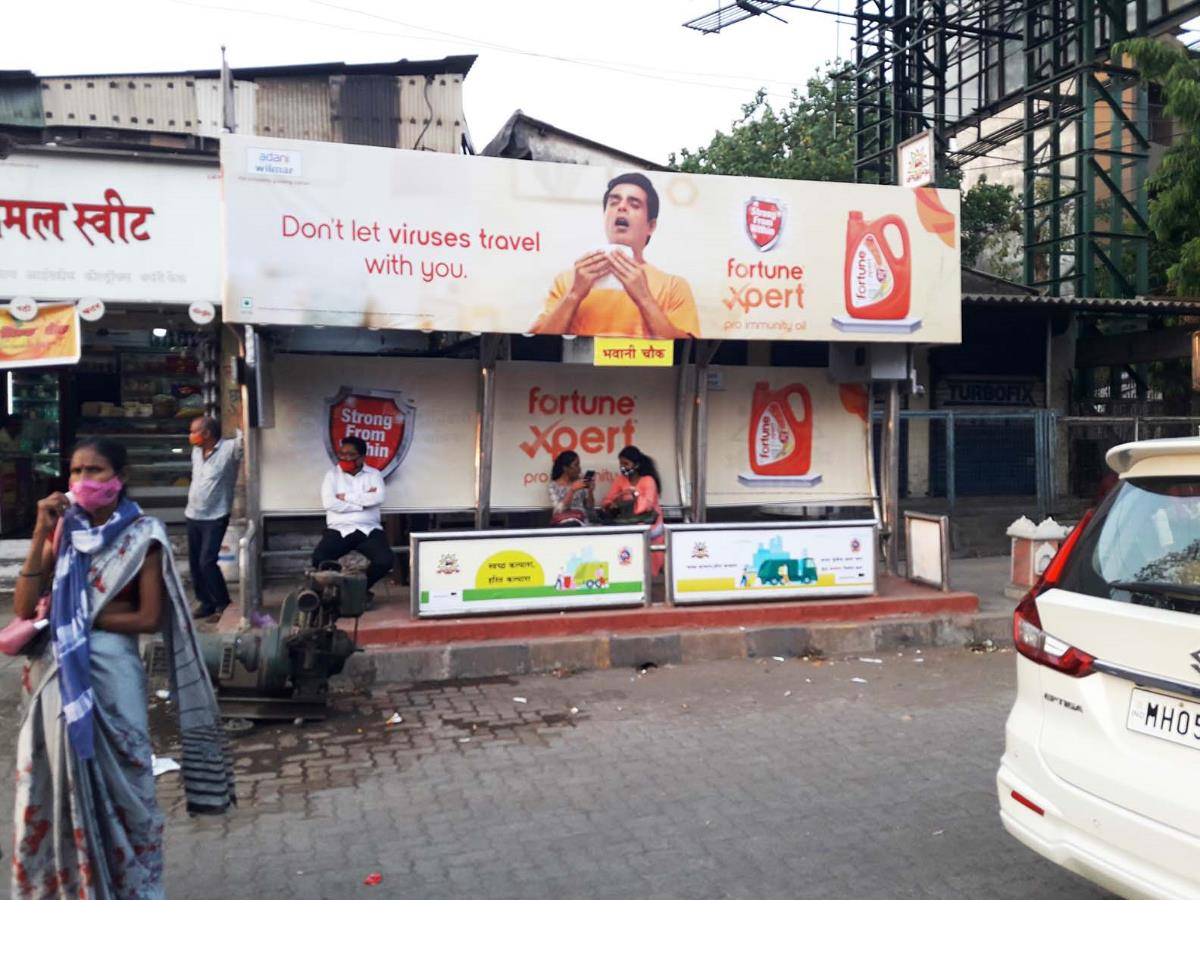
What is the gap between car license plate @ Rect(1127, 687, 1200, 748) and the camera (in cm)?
286

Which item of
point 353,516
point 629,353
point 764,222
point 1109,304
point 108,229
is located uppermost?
point 108,229

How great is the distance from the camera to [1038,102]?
62.7 feet

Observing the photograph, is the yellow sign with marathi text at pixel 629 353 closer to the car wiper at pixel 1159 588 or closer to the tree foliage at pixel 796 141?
the car wiper at pixel 1159 588

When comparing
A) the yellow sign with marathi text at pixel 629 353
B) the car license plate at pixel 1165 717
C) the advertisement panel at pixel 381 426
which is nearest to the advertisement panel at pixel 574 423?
the advertisement panel at pixel 381 426

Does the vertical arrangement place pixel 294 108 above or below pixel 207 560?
above

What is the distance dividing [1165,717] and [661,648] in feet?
16.3

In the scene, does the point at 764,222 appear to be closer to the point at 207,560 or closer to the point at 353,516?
the point at 353,516

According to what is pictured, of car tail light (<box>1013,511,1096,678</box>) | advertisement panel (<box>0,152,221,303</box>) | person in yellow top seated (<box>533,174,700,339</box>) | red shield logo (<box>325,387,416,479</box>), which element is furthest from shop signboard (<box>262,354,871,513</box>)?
car tail light (<box>1013,511,1096,678</box>)

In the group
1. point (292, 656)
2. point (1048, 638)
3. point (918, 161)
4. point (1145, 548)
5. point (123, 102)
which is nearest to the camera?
point (1145, 548)

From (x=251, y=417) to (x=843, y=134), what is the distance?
18524 mm

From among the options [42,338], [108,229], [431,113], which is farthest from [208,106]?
[42,338]

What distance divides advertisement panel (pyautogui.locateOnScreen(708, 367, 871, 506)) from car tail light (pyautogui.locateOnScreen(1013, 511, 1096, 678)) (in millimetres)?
5925

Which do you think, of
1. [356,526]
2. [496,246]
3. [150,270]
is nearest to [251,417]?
[356,526]

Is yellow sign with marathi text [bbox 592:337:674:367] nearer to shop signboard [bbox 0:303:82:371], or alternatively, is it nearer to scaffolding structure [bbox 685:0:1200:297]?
shop signboard [bbox 0:303:82:371]
